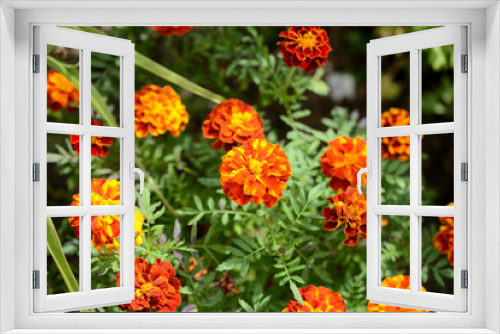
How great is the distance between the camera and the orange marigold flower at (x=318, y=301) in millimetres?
2818

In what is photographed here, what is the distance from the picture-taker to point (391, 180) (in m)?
2.85

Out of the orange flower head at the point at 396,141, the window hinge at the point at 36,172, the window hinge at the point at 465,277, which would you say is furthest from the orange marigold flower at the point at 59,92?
the window hinge at the point at 465,277

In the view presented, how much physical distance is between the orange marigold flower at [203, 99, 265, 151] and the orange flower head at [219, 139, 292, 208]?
97 mm

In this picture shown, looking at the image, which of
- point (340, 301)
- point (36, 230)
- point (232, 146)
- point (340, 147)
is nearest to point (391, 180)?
point (340, 147)

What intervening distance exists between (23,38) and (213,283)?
170 cm

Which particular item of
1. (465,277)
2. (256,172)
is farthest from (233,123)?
(465,277)

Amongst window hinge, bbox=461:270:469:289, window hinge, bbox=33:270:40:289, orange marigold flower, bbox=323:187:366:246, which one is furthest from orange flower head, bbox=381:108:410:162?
window hinge, bbox=33:270:40:289

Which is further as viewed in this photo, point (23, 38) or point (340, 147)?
point (340, 147)

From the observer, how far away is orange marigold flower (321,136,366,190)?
290 cm

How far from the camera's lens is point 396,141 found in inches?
111

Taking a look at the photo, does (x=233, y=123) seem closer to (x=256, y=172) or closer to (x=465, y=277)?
(x=256, y=172)

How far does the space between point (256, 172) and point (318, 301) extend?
0.80 metres

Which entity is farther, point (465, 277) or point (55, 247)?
point (55, 247)

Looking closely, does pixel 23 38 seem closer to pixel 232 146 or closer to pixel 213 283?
pixel 232 146
